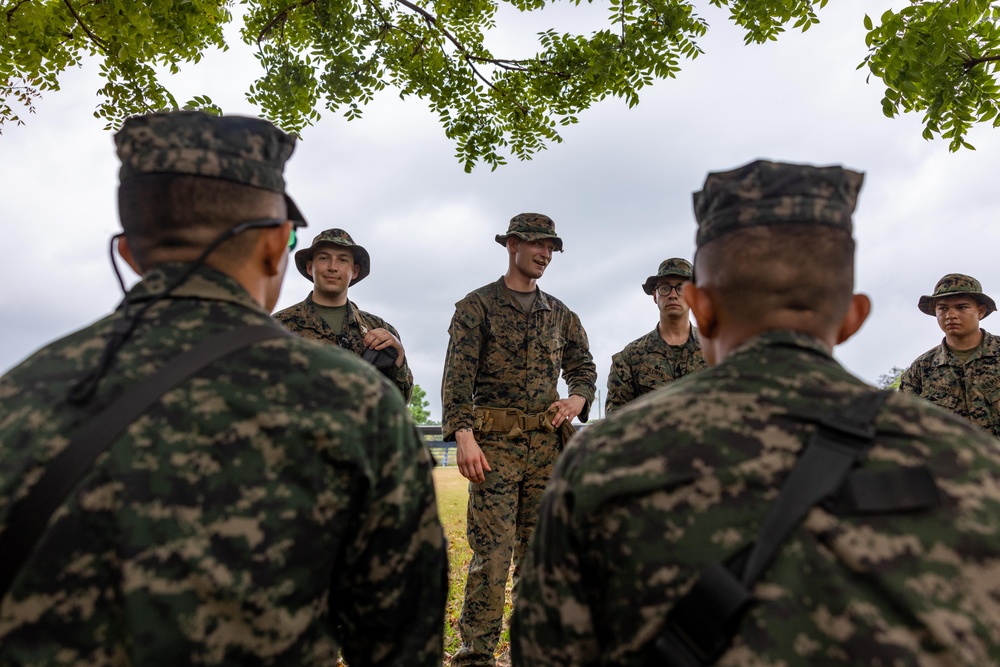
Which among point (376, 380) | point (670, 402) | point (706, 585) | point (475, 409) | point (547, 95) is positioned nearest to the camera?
point (706, 585)

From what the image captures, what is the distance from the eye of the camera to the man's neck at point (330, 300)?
588 centimetres

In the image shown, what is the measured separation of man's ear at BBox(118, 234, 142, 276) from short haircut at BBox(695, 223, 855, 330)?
57.6 inches

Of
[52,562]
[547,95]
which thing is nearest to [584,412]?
[547,95]

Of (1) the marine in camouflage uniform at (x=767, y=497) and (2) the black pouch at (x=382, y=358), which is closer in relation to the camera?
(1) the marine in camouflage uniform at (x=767, y=497)

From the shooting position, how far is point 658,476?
1549 millimetres

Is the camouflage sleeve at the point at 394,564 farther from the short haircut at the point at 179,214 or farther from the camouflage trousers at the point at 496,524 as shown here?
the camouflage trousers at the point at 496,524

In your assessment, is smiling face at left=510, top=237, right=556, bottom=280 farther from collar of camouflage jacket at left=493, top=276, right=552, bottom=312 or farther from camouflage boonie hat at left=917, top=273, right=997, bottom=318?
camouflage boonie hat at left=917, top=273, right=997, bottom=318

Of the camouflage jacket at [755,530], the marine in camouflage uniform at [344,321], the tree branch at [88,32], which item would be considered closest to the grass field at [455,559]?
the camouflage jacket at [755,530]

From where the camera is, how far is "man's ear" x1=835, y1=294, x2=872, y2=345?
1.89 meters

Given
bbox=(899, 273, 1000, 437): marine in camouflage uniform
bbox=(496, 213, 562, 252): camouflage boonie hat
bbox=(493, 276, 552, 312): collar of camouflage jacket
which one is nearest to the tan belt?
bbox=(493, 276, 552, 312): collar of camouflage jacket

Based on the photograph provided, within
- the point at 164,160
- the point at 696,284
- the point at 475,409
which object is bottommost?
the point at 696,284

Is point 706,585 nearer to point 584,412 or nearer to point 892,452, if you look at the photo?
point 892,452

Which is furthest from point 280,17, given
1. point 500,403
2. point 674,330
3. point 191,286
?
point 191,286

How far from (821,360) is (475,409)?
4048mm
